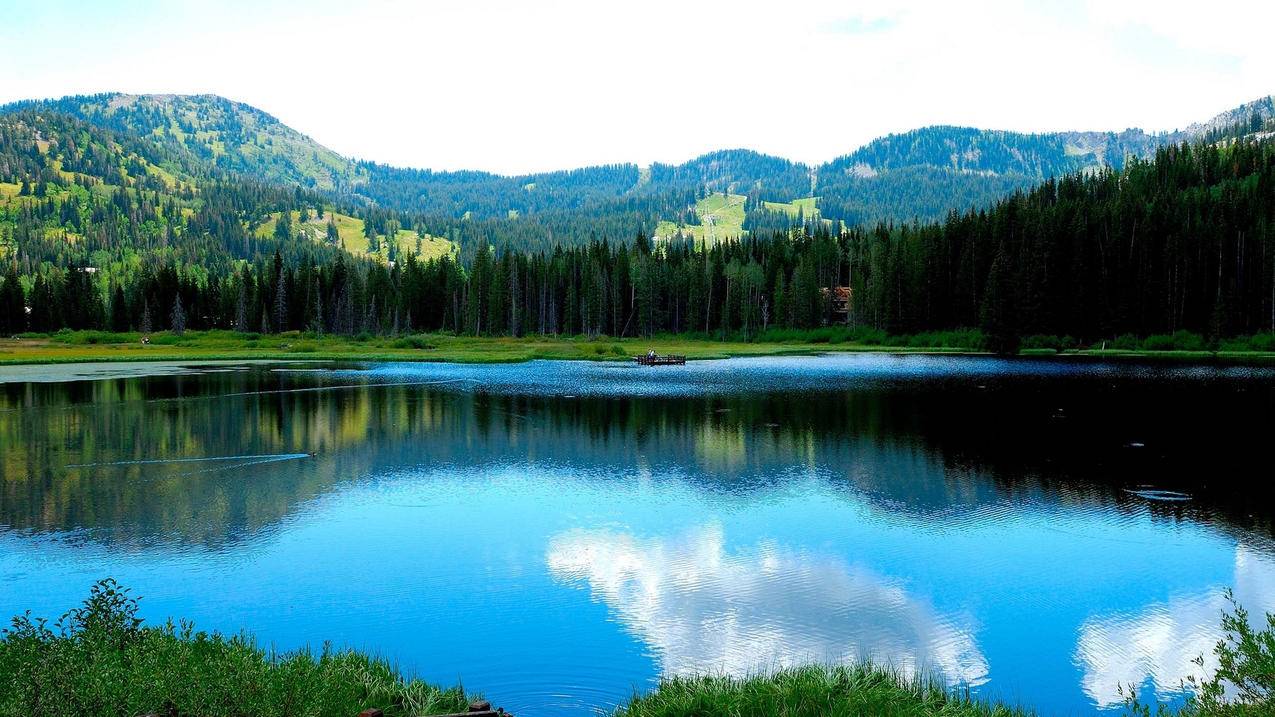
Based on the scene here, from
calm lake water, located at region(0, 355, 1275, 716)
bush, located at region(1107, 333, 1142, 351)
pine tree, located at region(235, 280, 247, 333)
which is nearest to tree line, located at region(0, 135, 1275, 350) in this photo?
pine tree, located at region(235, 280, 247, 333)

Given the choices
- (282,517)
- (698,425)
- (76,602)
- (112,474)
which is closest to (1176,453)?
(698,425)

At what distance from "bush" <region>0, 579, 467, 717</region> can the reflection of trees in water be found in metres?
9.27

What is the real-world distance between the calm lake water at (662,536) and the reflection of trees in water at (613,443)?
8.7 inches

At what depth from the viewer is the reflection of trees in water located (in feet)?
76.5

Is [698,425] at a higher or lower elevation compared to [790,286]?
lower

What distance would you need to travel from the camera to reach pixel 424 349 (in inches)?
4636

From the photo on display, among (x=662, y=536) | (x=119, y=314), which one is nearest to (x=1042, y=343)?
(x=662, y=536)

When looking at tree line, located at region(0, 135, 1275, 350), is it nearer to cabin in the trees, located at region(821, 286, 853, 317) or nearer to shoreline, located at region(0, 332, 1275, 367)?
cabin in the trees, located at region(821, 286, 853, 317)

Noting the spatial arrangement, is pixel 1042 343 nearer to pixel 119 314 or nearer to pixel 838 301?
pixel 838 301

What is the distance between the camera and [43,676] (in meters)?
8.79

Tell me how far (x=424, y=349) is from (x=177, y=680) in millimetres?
111842

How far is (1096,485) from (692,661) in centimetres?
1866

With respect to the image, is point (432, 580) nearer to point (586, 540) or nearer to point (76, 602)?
point (586, 540)

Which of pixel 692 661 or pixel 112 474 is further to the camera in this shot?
pixel 112 474
